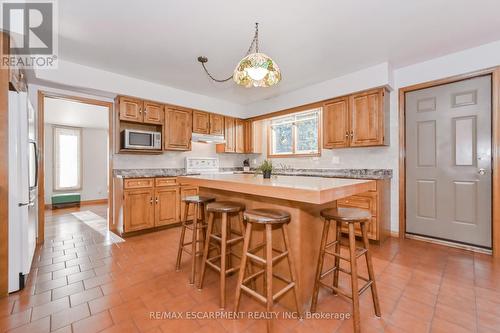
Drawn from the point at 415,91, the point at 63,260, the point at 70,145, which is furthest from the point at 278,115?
the point at 70,145

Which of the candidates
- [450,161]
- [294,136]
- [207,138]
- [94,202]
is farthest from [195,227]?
[94,202]

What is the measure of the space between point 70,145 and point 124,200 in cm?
446

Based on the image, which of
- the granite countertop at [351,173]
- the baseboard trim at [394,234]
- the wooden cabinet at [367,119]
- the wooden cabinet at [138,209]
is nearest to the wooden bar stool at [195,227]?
the wooden cabinet at [138,209]

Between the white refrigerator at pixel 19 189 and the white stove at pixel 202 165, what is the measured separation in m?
2.75

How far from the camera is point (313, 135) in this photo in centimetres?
452

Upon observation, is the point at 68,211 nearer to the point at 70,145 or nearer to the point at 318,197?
the point at 70,145

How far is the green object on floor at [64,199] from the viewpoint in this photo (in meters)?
5.75

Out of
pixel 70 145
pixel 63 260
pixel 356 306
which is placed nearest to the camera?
pixel 356 306

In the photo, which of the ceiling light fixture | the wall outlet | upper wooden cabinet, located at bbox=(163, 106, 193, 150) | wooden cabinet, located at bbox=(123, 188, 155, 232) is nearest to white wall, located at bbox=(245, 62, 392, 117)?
the wall outlet

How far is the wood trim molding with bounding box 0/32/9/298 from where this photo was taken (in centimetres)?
188

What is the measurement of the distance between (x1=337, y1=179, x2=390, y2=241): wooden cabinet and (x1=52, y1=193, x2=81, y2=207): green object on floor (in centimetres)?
656

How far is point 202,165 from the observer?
5020 millimetres

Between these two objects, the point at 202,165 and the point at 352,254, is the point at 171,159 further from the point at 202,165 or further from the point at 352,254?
the point at 352,254

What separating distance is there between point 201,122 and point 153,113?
0.97 meters
